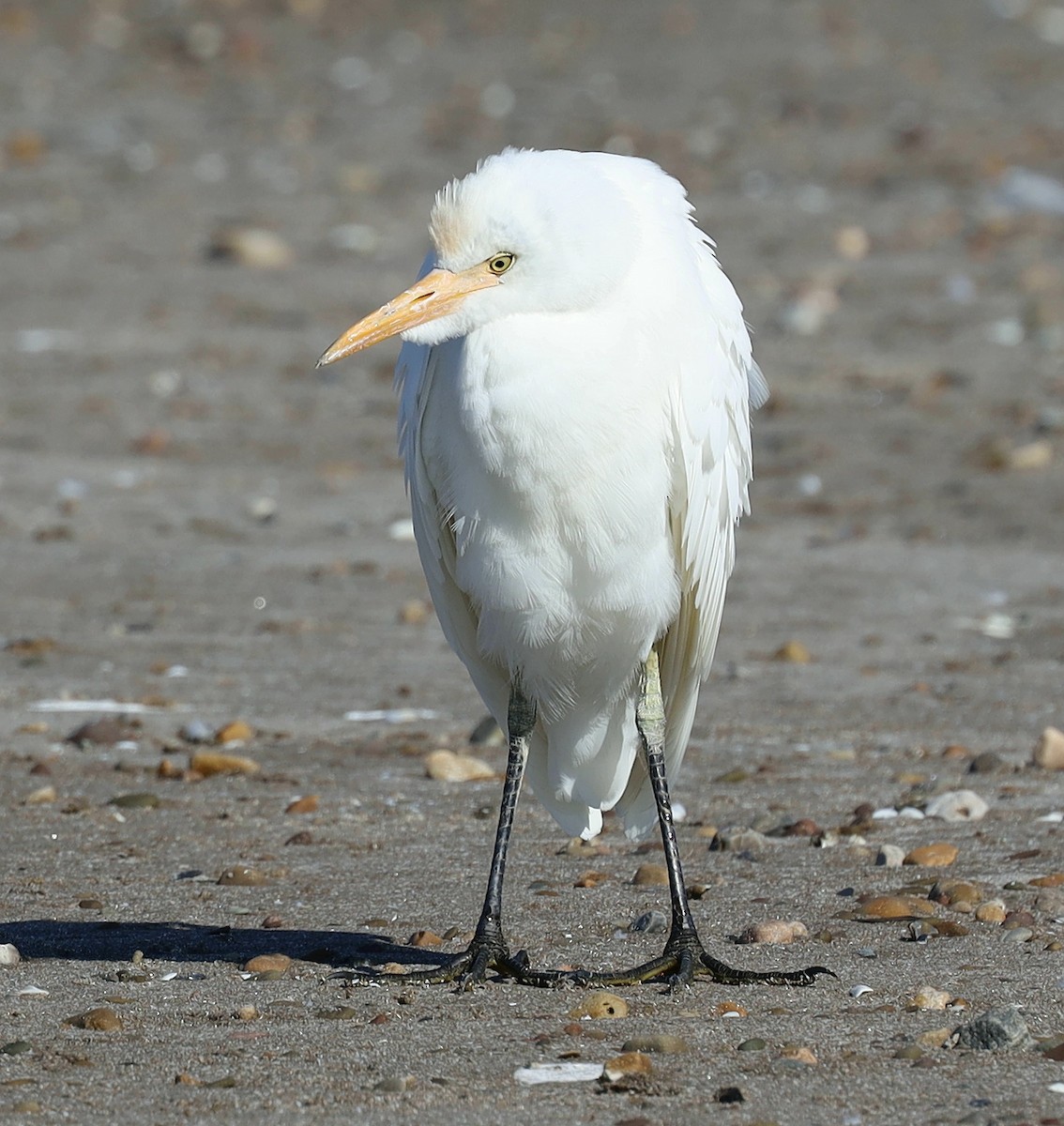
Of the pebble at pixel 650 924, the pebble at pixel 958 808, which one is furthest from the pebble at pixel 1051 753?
the pebble at pixel 650 924

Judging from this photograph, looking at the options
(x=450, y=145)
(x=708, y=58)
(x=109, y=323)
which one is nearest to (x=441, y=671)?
(x=109, y=323)

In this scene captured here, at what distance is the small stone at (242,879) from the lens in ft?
18.2

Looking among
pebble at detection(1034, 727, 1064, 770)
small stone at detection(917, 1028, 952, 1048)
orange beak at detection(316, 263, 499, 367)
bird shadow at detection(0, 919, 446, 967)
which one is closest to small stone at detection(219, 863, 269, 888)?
bird shadow at detection(0, 919, 446, 967)

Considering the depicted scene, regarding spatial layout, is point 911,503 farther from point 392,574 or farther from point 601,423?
point 601,423

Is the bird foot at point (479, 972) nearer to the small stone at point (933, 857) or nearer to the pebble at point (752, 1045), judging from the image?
the pebble at point (752, 1045)

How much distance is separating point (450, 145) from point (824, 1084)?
1287 cm

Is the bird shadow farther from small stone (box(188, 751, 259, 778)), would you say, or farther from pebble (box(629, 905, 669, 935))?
small stone (box(188, 751, 259, 778))

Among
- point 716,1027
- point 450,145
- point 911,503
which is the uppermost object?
point 450,145

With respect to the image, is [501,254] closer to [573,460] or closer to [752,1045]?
[573,460]

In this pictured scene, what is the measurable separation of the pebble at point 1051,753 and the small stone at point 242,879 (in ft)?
8.42

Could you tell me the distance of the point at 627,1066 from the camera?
395 centimetres

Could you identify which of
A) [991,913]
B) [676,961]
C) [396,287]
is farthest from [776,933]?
[396,287]

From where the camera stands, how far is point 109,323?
1272 centimetres

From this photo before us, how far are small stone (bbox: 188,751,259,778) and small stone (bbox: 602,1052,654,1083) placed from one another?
283 cm
